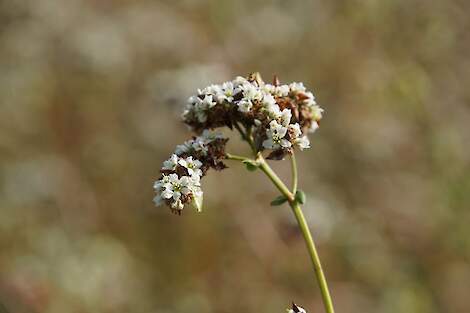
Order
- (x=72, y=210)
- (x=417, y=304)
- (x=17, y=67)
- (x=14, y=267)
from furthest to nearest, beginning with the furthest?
(x=17, y=67), (x=72, y=210), (x=417, y=304), (x=14, y=267)

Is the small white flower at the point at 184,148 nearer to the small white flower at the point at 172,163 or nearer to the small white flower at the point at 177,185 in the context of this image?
the small white flower at the point at 172,163

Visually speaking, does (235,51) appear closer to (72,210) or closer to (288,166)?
(288,166)

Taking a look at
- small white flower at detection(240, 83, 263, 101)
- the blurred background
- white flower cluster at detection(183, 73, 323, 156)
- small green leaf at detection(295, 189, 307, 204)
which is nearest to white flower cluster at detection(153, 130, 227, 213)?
white flower cluster at detection(183, 73, 323, 156)

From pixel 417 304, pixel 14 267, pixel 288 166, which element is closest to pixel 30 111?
pixel 14 267

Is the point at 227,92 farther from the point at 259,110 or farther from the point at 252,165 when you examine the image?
the point at 252,165

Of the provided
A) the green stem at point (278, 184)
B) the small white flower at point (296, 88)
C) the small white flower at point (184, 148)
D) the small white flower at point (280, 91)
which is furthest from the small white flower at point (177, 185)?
the small white flower at point (296, 88)

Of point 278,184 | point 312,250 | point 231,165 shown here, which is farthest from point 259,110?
point 231,165
